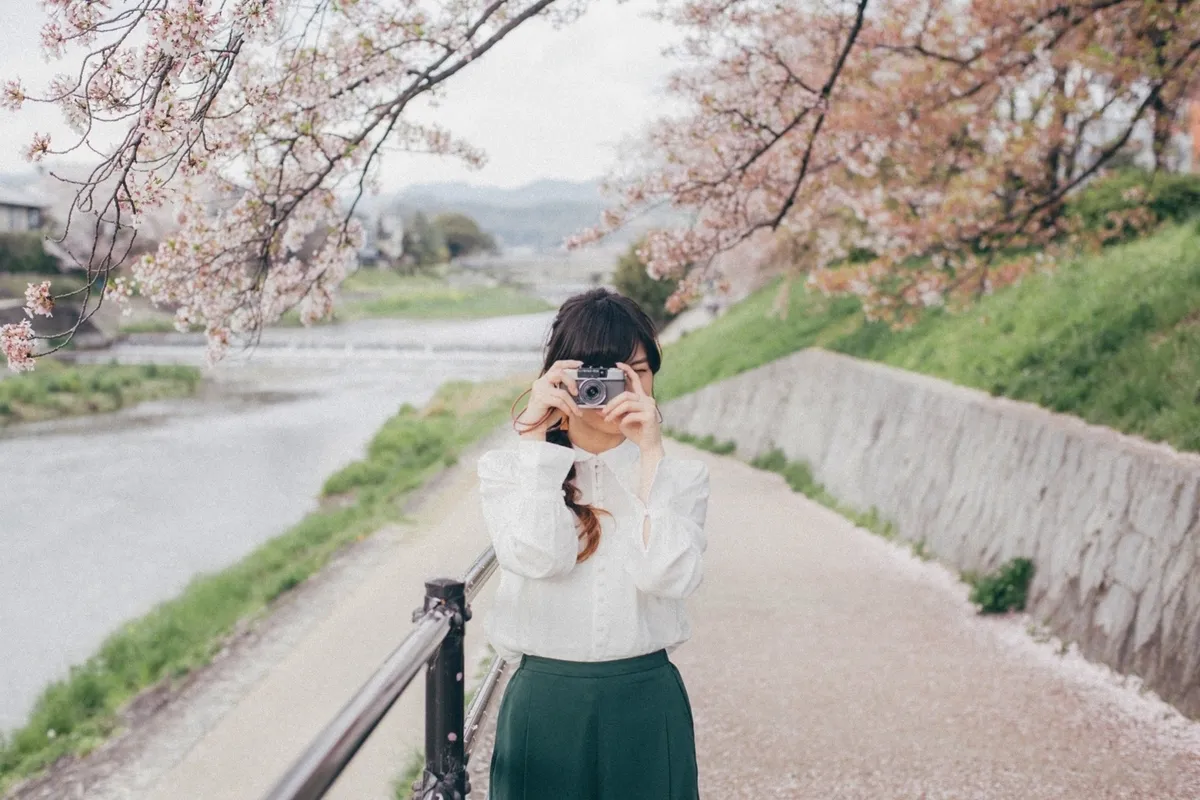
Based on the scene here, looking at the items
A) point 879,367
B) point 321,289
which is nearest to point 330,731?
point 321,289

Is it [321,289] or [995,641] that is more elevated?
[321,289]

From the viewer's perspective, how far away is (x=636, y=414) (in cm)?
169

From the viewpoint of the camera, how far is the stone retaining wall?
13.3ft

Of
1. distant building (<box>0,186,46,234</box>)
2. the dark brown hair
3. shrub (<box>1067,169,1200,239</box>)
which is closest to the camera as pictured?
the dark brown hair

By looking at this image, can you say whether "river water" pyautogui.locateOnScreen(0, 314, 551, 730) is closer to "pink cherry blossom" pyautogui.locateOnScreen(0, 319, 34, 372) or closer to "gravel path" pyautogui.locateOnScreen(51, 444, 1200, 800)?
"pink cherry blossom" pyautogui.locateOnScreen(0, 319, 34, 372)

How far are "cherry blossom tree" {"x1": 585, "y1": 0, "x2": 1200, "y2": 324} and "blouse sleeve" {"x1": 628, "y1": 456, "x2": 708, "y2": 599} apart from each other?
2.97 metres

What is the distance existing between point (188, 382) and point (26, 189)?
20337 mm

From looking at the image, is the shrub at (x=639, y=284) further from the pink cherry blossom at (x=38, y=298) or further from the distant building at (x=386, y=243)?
the distant building at (x=386, y=243)

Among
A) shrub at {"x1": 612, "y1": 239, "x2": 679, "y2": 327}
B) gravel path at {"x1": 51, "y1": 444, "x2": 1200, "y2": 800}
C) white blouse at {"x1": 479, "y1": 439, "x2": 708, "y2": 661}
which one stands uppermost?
shrub at {"x1": 612, "y1": 239, "x2": 679, "y2": 327}

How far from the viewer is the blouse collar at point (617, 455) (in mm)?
1791

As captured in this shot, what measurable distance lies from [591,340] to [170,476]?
19067mm

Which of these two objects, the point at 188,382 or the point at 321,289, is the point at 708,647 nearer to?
the point at 321,289

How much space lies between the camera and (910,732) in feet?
12.9

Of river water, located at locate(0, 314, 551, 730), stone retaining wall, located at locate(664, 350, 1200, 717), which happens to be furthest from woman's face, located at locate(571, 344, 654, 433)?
stone retaining wall, located at locate(664, 350, 1200, 717)
